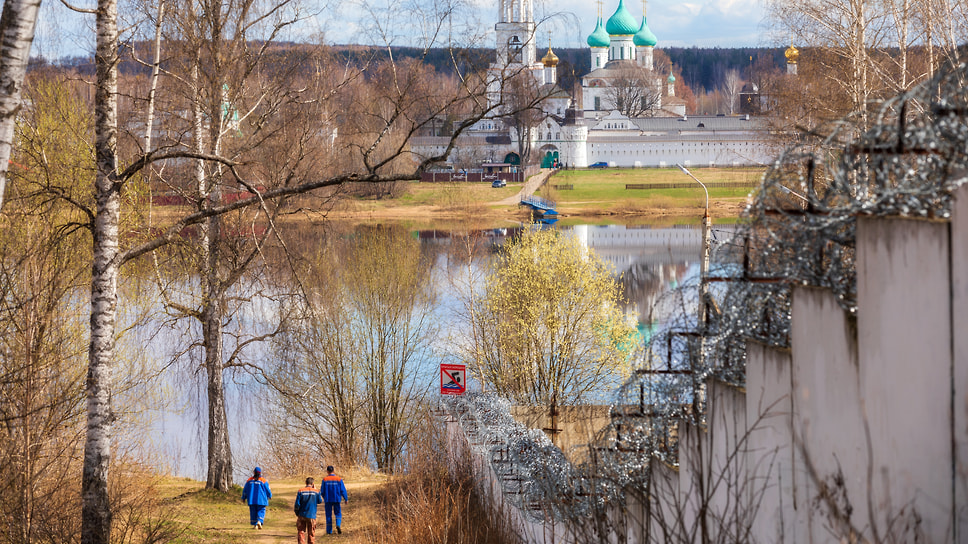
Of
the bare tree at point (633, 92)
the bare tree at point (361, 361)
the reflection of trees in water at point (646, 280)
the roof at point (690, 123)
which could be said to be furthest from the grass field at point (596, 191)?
the bare tree at point (361, 361)

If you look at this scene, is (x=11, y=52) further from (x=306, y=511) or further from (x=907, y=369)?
(x=306, y=511)

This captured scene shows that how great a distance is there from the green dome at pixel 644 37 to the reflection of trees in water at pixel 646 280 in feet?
308

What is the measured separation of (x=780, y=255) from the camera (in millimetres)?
3959

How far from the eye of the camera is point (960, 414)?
3094mm

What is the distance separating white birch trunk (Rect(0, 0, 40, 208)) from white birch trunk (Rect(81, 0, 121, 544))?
123 inches

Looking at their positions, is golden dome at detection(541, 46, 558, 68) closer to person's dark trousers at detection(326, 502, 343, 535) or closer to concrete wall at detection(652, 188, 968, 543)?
concrete wall at detection(652, 188, 968, 543)

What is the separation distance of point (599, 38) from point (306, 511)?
117 m

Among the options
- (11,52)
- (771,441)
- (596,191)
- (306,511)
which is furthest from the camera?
(596,191)

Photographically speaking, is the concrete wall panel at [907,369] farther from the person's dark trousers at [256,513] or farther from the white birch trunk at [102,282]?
the person's dark trousers at [256,513]

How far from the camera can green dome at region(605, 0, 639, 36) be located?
123m

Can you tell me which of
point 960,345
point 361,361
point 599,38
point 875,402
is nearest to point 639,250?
point 361,361

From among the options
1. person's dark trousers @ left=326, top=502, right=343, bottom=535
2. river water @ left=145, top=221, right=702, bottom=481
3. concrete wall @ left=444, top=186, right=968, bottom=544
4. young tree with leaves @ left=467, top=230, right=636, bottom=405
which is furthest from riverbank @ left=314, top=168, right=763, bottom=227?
concrete wall @ left=444, top=186, right=968, bottom=544

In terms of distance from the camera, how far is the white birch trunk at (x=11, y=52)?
4.68 meters

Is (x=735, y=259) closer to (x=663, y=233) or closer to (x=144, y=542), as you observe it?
(x=144, y=542)
